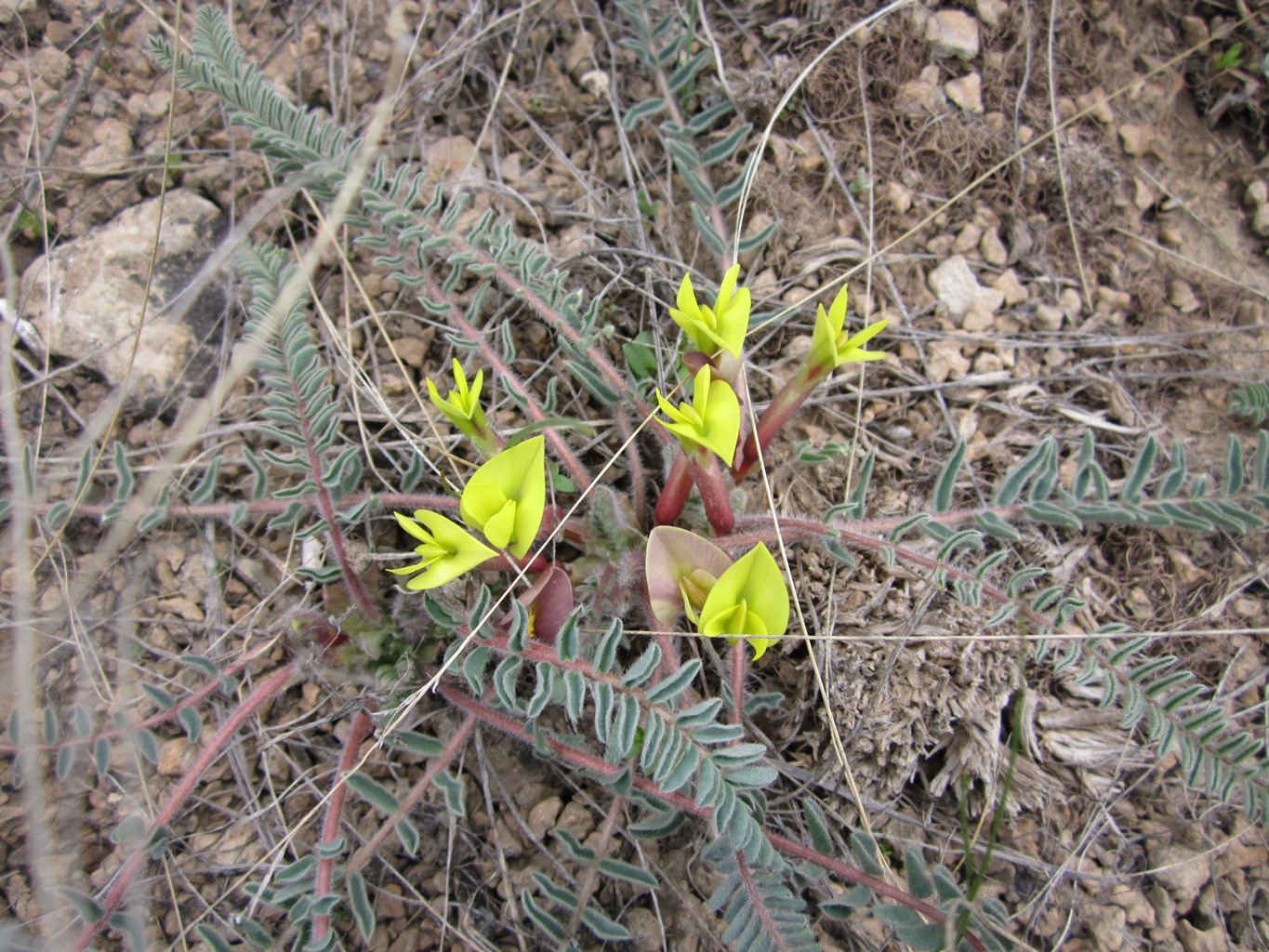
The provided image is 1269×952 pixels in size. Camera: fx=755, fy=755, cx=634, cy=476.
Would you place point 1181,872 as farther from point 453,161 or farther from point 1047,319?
point 453,161

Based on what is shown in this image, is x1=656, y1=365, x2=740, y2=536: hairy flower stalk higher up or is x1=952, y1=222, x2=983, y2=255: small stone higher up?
x1=656, y1=365, x2=740, y2=536: hairy flower stalk

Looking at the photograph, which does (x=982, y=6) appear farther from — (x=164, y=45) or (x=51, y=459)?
(x=51, y=459)

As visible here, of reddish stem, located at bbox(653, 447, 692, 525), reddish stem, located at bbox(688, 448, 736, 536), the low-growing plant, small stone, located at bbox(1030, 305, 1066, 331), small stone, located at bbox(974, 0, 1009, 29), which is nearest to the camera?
the low-growing plant

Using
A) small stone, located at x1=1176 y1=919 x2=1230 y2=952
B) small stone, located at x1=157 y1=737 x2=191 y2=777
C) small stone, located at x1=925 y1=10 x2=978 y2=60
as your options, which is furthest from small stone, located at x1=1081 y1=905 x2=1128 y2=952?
small stone, located at x1=925 y1=10 x2=978 y2=60

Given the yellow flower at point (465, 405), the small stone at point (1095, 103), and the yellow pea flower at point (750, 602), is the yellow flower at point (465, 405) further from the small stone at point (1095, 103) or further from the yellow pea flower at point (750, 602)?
the small stone at point (1095, 103)

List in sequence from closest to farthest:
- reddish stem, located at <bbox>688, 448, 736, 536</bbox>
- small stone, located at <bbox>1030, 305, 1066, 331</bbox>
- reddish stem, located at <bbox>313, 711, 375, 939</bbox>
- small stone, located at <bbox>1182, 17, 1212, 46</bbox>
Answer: reddish stem, located at <bbox>313, 711, 375, 939</bbox> < reddish stem, located at <bbox>688, 448, 736, 536</bbox> < small stone, located at <bbox>1030, 305, 1066, 331</bbox> < small stone, located at <bbox>1182, 17, 1212, 46</bbox>

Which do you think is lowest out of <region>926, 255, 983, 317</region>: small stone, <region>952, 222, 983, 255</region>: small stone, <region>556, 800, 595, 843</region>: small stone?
<region>556, 800, 595, 843</region>: small stone

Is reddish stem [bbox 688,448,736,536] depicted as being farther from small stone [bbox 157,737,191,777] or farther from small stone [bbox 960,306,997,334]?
small stone [bbox 157,737,191,777]
